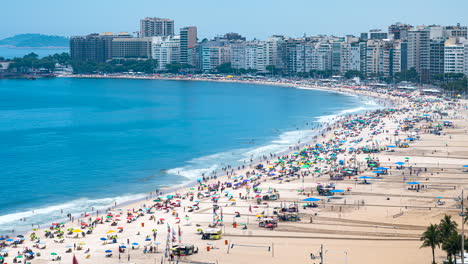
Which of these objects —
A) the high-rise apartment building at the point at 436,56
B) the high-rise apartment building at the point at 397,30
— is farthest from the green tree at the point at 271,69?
the high-rise apartment building at the point at 436,56

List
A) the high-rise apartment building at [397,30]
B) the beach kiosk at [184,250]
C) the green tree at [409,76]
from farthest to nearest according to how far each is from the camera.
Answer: the high-rise apartment building at [397,30] → the green tree at [409,76] → the beach kiosk at [184,250]

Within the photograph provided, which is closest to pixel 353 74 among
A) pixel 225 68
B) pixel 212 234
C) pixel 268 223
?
pixel 225 68

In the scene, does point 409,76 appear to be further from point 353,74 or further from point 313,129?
point 313,129

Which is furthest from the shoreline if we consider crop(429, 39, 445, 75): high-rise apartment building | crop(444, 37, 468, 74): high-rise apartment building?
crop(444, 37, 468, 74): high-rise apartment building

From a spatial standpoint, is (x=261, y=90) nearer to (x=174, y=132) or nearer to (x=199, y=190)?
(x=174, y=132)

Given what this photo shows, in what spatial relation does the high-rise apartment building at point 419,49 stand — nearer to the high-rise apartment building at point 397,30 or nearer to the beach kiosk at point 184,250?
the high-rise apartment building at point 397,30

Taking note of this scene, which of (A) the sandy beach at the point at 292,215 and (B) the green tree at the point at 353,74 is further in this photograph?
(B) the green tree at the point at 353,74

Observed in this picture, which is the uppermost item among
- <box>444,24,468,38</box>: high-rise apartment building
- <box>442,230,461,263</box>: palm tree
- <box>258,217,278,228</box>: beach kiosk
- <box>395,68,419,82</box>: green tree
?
<box>444,24,468,38</box>: high-rise apartment building

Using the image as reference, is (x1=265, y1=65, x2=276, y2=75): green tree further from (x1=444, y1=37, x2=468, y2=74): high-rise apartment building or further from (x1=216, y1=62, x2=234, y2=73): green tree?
(x1=444, y1=37, x2=468, y2=74): high-rise apartment building

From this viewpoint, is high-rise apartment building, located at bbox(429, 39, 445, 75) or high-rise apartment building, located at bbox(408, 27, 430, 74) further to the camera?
high-rise apartment building, located at bbox(408, 27, 430, 74)
